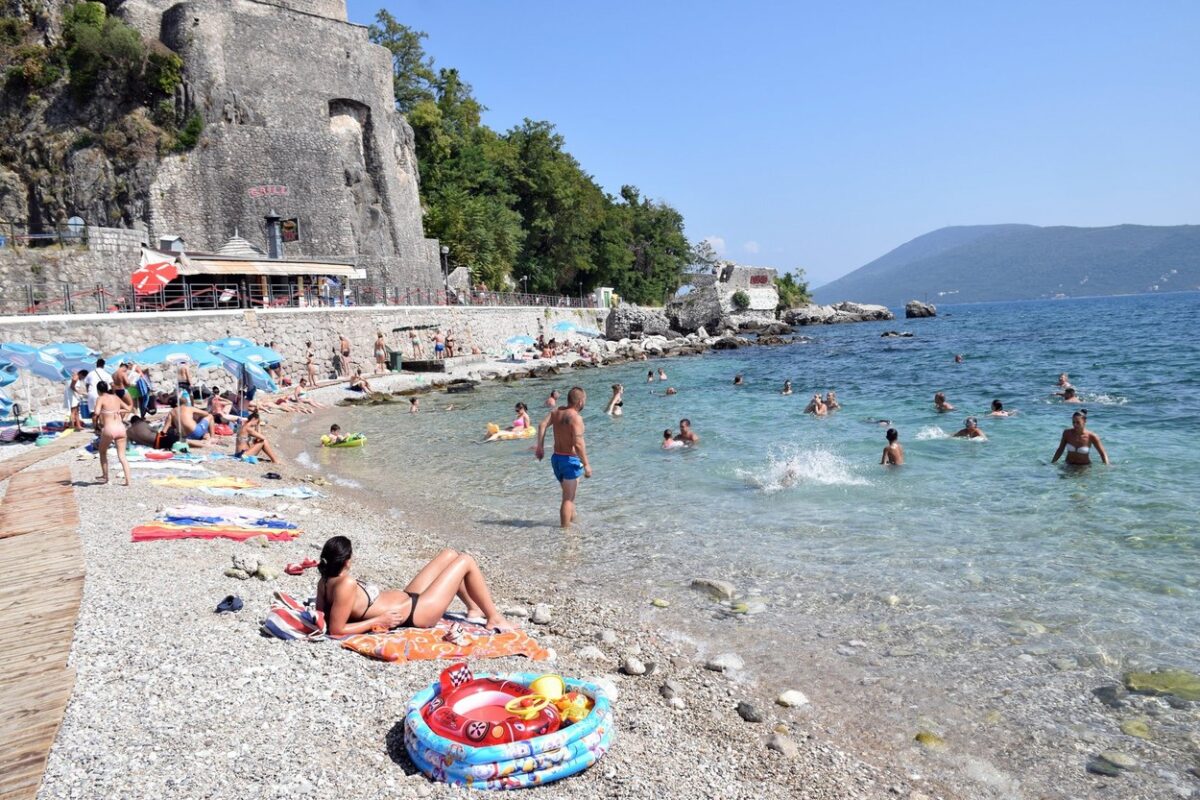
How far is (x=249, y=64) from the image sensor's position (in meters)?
35.1

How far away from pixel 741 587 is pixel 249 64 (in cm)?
3772

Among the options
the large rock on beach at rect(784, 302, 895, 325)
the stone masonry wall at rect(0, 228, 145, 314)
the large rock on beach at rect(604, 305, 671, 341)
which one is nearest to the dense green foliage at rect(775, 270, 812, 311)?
the large rock on beach at rect(784, 302, 895, 325)

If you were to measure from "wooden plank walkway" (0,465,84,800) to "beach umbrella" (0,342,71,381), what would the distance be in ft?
23.4

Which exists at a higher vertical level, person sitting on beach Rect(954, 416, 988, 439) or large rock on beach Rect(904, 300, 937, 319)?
large rock on beach Rect(904, 300, 937, 319)

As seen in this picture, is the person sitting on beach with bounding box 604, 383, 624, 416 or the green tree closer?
the person sitting on beach with bounding box 604, 383, 624, 416

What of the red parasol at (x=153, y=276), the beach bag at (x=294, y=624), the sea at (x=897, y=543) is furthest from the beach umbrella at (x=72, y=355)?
the beach bag at (x=294, y=624)

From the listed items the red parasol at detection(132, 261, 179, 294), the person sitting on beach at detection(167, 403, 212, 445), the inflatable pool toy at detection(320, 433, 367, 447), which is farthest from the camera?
the red parasol at detection(132, 261, 179, 294)

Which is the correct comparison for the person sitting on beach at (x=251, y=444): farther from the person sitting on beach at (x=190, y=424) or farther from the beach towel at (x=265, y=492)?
the beach towel at (x=265, y=492)

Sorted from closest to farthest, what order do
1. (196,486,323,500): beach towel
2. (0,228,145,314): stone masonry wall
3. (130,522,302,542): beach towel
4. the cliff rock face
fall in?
(130,522,302,542): beach towel, (196,486,323,500): beach towel, (0,228,145,314): stone masonry wall, the cliff rock face

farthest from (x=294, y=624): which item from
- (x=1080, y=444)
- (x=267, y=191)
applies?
(x=267, y=191)

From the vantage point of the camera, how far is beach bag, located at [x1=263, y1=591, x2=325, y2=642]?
16.4 feet

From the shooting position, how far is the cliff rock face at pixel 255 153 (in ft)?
104

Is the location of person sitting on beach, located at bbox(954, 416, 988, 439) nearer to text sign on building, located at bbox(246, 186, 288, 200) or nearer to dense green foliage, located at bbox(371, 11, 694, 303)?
text sign on building, located at bbox(246, 186, 288, 200)

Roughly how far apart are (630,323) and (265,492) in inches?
1641
